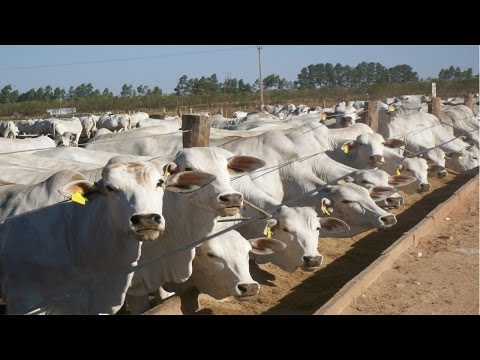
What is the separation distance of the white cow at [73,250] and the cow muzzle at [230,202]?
29cm

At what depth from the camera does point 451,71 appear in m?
88.0

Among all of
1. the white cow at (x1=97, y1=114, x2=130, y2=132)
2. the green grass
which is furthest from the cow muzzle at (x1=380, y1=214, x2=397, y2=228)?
the green grass

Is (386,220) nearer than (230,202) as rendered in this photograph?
No

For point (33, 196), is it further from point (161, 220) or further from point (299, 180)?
point (299, 180)

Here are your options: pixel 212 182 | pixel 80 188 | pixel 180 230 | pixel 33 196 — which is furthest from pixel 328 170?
pixel 80 188

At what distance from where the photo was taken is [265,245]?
20.0ft

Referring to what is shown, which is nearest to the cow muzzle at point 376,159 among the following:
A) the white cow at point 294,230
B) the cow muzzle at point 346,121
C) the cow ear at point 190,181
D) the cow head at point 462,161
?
the white cow at point 294,230

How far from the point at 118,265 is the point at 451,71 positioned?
90429 mm

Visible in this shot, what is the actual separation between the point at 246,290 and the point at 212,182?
3.80 feet

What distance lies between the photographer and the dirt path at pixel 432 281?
→ 20.6ft

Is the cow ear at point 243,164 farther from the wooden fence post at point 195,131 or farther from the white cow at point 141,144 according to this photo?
the white cow at point 141,144

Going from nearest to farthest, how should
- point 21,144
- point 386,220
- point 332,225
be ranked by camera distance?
point 332,225
point 386,220
point 21,144

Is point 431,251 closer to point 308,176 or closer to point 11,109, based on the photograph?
point 308,176
